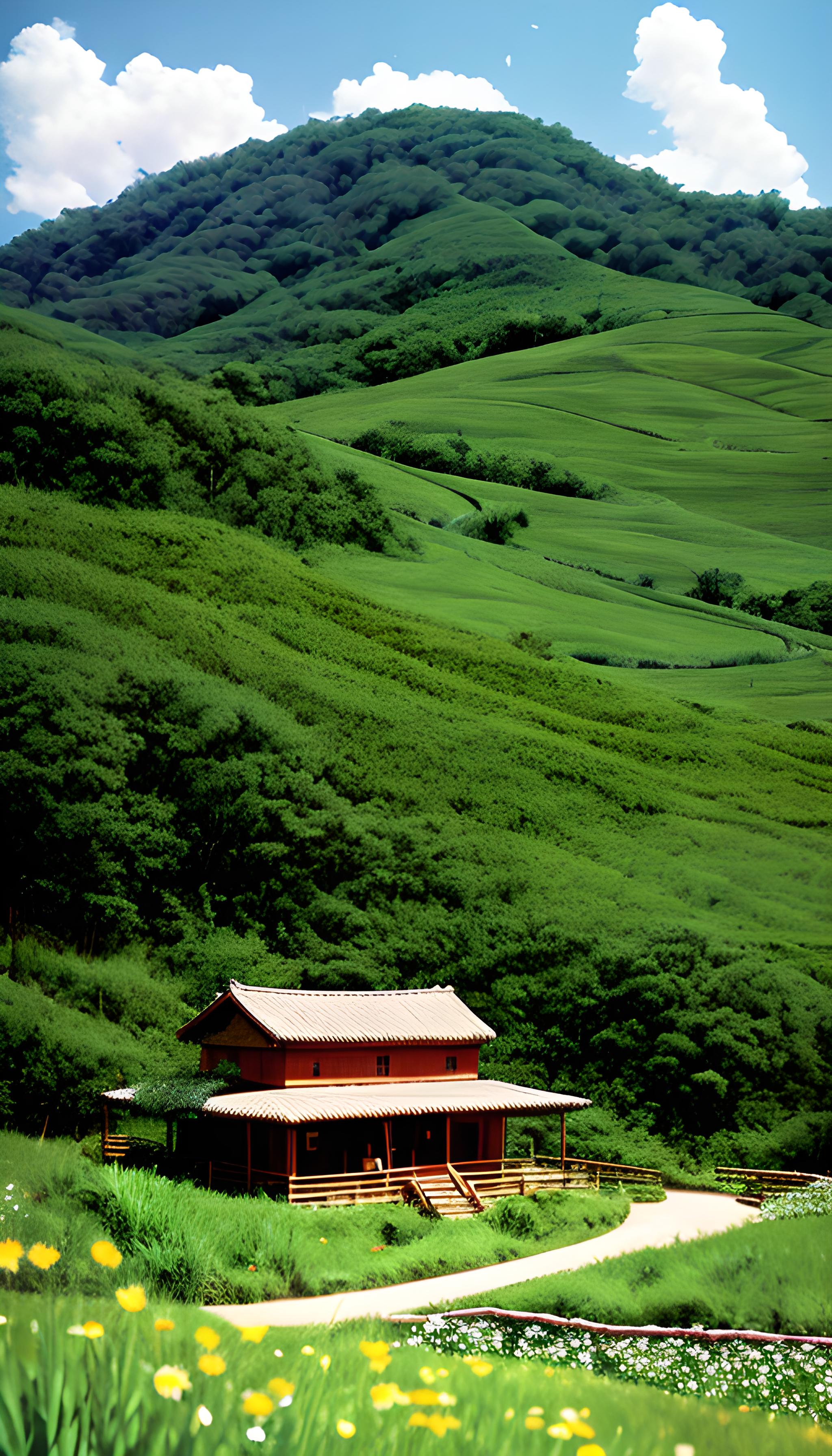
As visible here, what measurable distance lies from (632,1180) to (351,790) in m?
10.1

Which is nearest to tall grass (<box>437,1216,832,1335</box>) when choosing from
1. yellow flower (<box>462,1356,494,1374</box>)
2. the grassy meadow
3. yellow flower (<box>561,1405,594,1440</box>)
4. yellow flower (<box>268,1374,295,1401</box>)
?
yellow flower (<box>462,1356,494,1374</box>)

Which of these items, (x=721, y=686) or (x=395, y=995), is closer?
(x=395, y=995)

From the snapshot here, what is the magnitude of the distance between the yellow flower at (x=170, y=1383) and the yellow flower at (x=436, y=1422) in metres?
0.55

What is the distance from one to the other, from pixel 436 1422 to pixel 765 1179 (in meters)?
20.6

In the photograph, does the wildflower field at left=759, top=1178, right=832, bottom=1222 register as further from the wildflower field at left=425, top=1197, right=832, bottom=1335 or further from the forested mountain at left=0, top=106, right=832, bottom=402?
the forested mountain at left=0, top=106, right=832, bottom=402

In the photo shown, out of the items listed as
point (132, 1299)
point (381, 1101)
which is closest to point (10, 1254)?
point (132, 1299)

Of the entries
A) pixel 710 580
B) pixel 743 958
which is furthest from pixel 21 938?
pixel 710 580

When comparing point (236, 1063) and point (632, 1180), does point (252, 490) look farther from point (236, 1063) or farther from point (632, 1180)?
point (632, 1180)

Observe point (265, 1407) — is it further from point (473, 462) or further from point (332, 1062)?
point (473, 462)

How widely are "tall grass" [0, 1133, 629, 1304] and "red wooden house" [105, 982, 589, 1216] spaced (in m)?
1.22

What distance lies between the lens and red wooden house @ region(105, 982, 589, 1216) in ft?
61.1

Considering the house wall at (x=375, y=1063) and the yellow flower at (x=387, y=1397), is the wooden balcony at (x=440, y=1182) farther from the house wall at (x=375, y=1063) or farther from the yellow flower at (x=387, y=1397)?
the yellow flower at (x=387, y=1397)

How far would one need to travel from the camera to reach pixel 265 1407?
8.16 feet

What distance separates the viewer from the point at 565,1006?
23172mm
